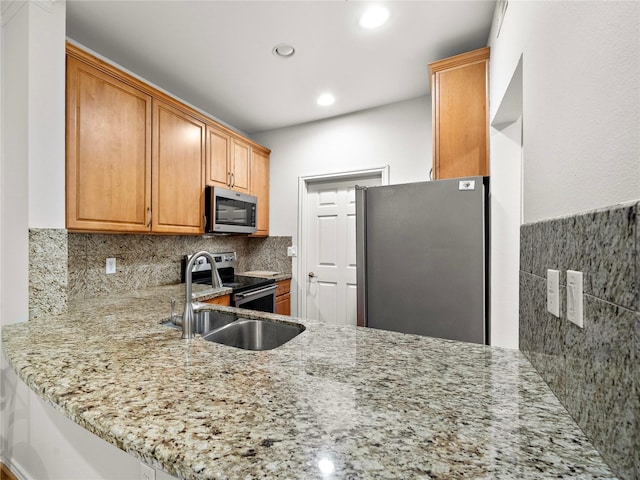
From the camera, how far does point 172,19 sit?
1718 millimetres

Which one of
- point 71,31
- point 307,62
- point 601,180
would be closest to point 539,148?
point 601,180

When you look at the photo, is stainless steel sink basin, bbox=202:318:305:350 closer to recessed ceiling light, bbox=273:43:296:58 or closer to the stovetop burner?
the stovetop burner

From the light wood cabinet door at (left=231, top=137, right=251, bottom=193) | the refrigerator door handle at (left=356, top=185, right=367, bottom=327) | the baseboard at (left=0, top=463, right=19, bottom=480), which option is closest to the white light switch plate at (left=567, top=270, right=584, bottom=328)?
the refrigerator door handle at (left=356, top=185, right=367, bottom=327)

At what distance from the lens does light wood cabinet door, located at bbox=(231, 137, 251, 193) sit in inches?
114

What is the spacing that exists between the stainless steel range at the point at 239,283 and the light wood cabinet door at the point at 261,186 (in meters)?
0.45

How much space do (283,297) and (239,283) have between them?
621mm

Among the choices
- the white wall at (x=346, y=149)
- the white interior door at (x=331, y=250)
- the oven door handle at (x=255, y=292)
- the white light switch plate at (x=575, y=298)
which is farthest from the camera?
the white interior door at (x=331, y=250)

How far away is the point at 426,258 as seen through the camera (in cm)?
168

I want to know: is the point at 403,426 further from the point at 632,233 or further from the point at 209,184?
the point at 209,184

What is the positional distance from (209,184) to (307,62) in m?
1.28

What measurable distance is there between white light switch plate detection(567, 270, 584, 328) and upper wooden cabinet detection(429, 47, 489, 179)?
4.51ft

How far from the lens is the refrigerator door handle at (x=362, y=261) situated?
5.97 ft

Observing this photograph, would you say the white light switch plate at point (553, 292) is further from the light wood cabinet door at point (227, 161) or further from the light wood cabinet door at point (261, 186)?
the light wood cabinet door at point (261, 186)

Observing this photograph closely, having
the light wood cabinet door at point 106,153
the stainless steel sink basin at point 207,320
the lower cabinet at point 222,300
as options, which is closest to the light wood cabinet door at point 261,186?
the lower cabinet at point 222,300
